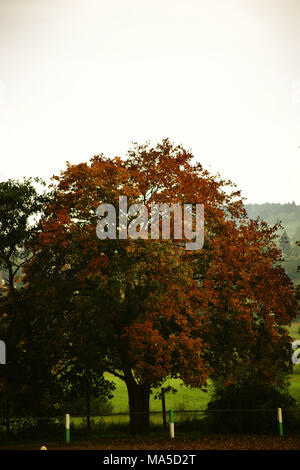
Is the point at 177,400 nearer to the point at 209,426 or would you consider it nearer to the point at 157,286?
the point at 209,426

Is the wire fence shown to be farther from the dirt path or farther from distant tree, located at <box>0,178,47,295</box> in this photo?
distant tree, located at <box>0,178,47,295</box>

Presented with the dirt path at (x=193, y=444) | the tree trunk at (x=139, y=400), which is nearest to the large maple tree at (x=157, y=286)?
the tree trunk at (x=139, y=400)

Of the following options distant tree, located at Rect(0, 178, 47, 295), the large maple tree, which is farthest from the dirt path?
distant tree, located at Rect(0, 178, 47, 295)

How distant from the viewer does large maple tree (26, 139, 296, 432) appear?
19219 mm

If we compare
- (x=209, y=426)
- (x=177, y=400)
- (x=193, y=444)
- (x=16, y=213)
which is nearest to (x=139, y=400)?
(x=209, y=426)

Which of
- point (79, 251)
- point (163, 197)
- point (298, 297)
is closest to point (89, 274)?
point (79, 251)

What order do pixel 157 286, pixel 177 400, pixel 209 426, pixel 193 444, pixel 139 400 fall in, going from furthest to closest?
pixel 177 400
pixel 209 426
pixel 139 400
pixel 157 286
pixel 193 444

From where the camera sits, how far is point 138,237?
63.6ft

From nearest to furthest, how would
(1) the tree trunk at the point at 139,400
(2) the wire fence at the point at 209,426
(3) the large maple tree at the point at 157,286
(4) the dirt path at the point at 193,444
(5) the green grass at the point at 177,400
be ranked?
1. (4) the dirt path at the point at 193,444
2. (3) the large maple tree at the point at 157,286
3. (1) the tree trunk at the point at 139,400
4. (2) the wire fence at the point at 209,426
5. (5) the green grass at the point at 177,400

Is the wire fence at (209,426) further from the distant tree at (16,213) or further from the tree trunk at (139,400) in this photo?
the distant tree at (16,213)

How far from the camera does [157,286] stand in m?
19.4

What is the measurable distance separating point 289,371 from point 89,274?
1093cm

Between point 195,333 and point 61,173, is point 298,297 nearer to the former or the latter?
point 195,333

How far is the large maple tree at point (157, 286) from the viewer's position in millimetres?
19219
